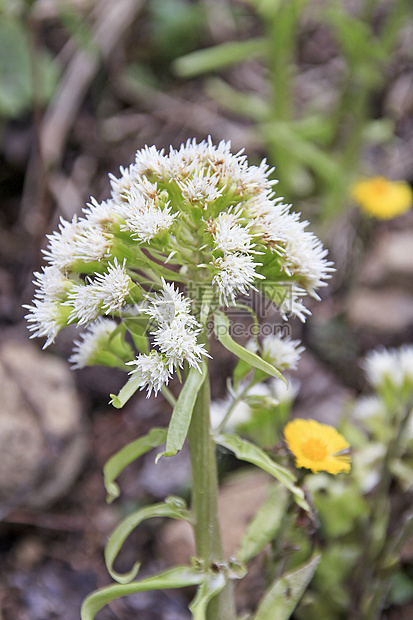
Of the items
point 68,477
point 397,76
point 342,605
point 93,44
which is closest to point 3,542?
point 68,477

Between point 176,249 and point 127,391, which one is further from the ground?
point 176,249

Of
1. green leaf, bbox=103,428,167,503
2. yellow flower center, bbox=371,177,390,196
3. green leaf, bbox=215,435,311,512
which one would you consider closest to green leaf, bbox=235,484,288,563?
green leaf, bbox=215,435,311,512

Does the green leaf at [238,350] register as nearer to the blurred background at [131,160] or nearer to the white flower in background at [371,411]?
the white flower in background at [371,411]

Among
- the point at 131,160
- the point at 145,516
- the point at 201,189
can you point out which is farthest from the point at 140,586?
the point at 131,160

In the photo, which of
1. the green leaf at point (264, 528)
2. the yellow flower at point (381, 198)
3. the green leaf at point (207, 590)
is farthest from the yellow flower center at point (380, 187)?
the green leaf at point (207, 590)

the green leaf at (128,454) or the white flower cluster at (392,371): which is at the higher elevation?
the white flower cluster at (392,371)

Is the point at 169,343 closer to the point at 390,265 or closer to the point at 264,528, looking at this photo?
the point at 264,528

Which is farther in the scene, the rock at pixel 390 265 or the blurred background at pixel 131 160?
the rock at pixel 390 265

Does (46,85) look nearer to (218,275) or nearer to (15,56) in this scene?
(15,56)
